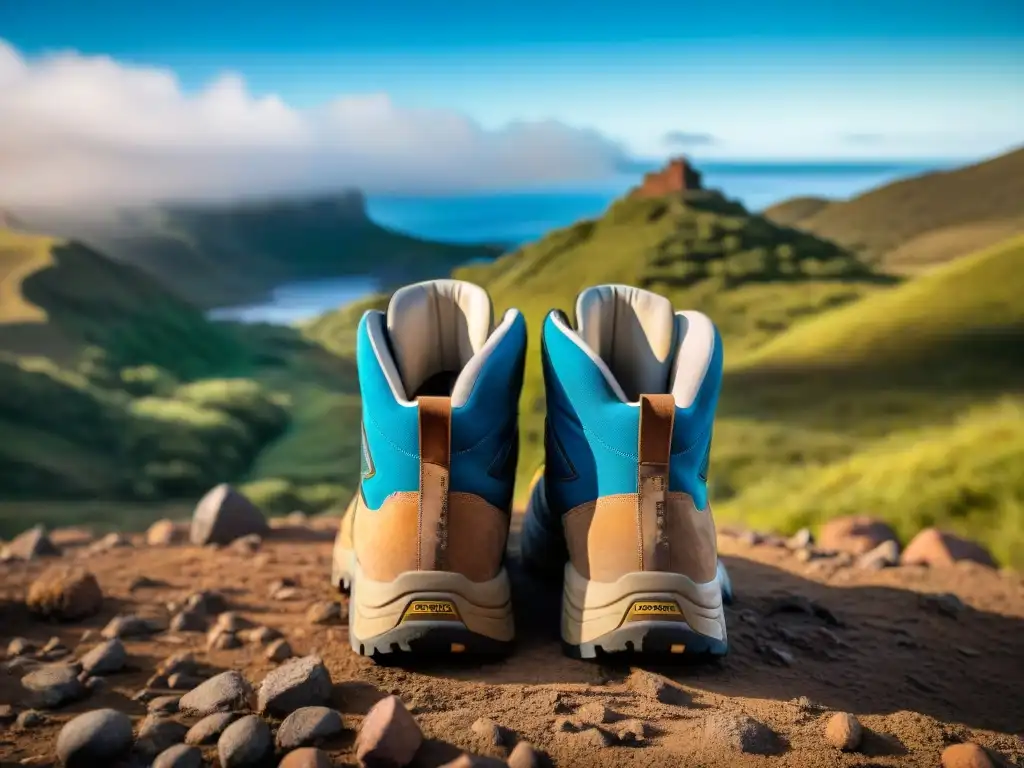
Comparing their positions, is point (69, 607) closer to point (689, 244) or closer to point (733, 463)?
point (733, 463)

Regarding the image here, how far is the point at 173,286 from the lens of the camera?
11.5 metres

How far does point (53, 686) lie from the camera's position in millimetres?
1732

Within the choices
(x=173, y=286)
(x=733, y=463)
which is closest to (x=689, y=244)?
(x=733, y=463)

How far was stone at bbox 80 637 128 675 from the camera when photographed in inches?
74.1

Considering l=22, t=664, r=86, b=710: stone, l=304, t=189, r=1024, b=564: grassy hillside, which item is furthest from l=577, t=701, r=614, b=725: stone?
l=304, t=189, r=1024, b=564: grassy hillside

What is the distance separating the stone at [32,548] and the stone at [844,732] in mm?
2711

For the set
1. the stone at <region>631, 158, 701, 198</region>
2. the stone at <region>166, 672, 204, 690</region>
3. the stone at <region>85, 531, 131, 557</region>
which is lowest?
the stone at <region>166, 672, 204, 690</region>

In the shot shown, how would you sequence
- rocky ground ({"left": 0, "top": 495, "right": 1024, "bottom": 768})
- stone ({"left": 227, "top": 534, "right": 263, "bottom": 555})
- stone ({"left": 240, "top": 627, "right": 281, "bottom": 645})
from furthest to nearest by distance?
stone ({"left": 227, "top": 534, "right": 263, "bottom": 555}) → stone ({"left": 240, "top": 627, "right": 281, "bottom": 645}) → rocky ground ({"left": 0, "top": 495, "right": 1024, "bottom": 768})

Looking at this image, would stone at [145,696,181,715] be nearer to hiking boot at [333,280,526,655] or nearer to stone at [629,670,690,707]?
hiking boot at [333,280,526,655]

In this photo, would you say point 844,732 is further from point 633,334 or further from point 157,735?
point 157,735

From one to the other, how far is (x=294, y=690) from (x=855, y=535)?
241 centimetres

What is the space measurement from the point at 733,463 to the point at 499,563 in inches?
155

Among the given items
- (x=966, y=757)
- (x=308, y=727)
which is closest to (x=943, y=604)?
(x=966, y=757)

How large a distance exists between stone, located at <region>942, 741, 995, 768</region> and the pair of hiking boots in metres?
0.48
